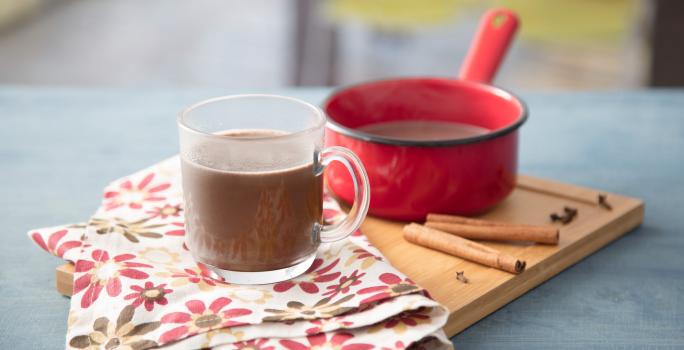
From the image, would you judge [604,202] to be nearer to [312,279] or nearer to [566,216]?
[566,216]

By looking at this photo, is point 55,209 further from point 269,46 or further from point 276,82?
point 269,46

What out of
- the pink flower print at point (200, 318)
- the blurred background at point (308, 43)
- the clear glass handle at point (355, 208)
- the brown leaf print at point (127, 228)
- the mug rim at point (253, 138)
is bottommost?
the blurred background at point (308, 43)

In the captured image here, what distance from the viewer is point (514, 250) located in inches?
42.6

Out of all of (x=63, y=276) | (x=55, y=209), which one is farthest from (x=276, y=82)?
(x=63, y=276)

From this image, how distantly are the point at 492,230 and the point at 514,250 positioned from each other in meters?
0.04

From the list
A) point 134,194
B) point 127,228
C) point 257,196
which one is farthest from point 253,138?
point 134,194

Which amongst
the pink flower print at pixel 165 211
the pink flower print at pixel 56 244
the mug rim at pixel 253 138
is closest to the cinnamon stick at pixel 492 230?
the mug rim at pixel 253 138

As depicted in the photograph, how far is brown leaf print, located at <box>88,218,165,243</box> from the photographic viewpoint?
105 centimetres

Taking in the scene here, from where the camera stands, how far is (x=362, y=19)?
3107 mm

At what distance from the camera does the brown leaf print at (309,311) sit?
33.7 inches

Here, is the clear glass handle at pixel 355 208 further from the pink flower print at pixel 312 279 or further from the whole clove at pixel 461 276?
the whole clove at pixel 461 276

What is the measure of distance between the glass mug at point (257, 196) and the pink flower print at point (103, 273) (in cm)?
7

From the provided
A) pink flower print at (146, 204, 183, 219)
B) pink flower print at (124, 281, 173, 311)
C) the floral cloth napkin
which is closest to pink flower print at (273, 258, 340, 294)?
the floral cloth napkin

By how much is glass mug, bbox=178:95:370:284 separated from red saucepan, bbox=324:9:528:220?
0.40 feet
